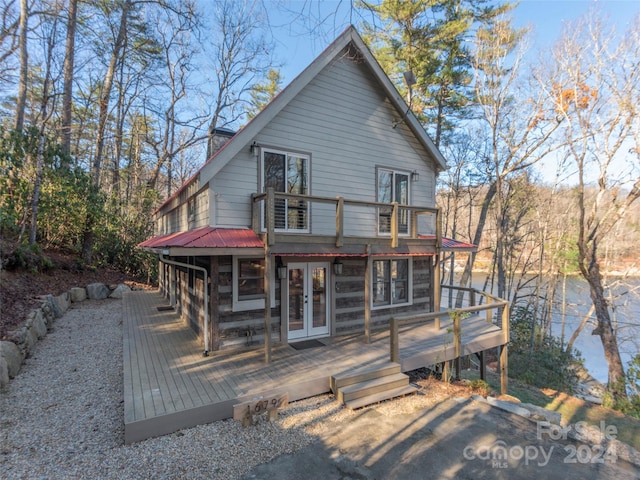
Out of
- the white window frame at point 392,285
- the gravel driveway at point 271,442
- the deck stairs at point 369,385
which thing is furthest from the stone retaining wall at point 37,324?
the white window frame at point 392,285

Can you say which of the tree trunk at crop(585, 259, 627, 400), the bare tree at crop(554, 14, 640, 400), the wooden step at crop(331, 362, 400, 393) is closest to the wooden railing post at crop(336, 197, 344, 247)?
the wooden step at crop(331, 362, 400, 393)

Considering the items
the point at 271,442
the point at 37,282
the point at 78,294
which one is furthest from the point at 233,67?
the point at 271,442

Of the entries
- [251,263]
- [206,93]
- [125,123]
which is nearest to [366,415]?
[251,263]

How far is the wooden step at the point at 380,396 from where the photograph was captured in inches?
206

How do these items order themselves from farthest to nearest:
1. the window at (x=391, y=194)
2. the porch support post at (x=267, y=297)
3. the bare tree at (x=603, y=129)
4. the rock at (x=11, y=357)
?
the bare tree at (x=603, y=129) → the window at (x=391, y=194) → the porch support post at (x=267, y=297) → the rock at (x=11, y=357)

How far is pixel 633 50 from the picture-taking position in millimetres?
10773

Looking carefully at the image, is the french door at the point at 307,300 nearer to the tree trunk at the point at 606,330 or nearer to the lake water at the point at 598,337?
the tree trunk at the point at 606,330

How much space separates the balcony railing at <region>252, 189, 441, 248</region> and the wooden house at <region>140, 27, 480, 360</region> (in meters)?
0.03

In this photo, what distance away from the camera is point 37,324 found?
7902 mm

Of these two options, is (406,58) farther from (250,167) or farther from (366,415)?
(366,415)

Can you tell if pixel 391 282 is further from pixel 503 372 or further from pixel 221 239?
pixel 221 239

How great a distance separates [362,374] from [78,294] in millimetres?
11973

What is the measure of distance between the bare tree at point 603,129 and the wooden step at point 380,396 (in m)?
9.27

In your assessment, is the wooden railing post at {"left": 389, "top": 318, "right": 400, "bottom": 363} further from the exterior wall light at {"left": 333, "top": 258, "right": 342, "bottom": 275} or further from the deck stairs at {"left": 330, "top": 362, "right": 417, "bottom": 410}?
the exterior wall light at {"left": 333, "top": 258, "right": 342, "bottom": 275}
